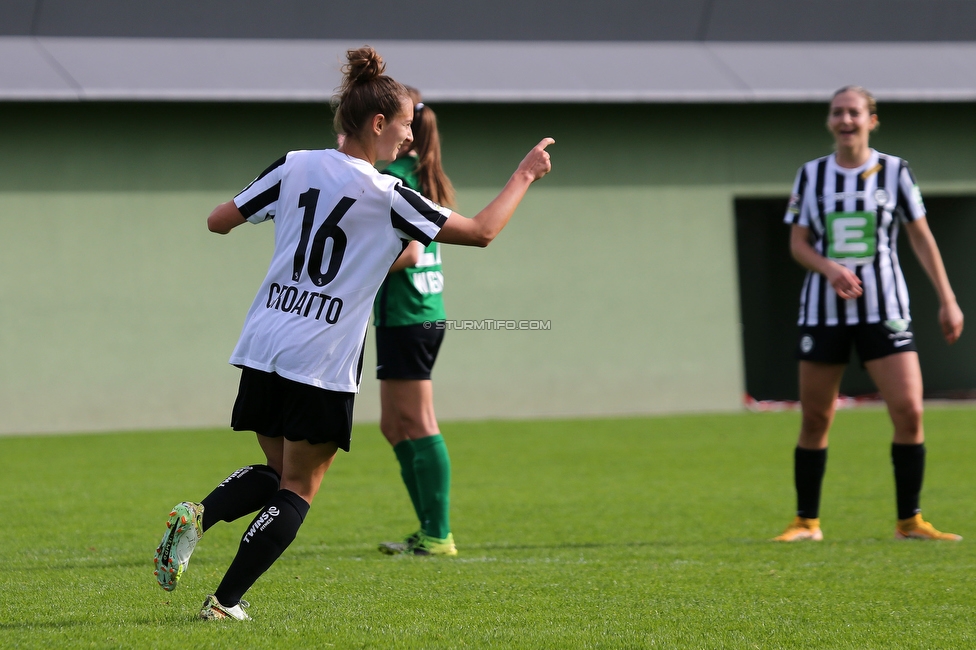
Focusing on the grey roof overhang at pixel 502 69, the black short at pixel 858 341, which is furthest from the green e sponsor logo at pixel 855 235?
the grey roof overhang at pixel 502 69

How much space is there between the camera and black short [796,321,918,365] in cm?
506

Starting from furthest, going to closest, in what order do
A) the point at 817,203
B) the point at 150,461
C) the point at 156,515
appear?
the point at 150,461 → the point at 156,515 → the point at 817,203

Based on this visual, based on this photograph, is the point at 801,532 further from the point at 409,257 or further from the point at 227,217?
the point at 227,217

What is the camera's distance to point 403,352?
474 centimetres

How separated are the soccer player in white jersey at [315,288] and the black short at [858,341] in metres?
2.37

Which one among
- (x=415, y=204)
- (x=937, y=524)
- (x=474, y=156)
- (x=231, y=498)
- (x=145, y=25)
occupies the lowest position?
(x=937, y=524)

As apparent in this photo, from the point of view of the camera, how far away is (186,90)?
10.8 m

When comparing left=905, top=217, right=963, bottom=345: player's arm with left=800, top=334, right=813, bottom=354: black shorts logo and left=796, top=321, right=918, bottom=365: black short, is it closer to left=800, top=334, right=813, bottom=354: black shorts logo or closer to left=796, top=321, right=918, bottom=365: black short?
left=796, top=321, right=918, bottom=365: black short

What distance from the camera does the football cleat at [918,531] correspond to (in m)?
5.06

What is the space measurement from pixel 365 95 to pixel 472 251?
28.5 ft

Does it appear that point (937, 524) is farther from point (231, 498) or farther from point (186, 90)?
point (186, 90)

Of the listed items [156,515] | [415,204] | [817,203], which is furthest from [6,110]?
[415,204]

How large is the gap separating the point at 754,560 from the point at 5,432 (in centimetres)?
862

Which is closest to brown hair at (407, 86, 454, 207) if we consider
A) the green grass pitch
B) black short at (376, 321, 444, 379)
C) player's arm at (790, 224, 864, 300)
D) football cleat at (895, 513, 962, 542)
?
black short at (376, 321, 444, 379)
